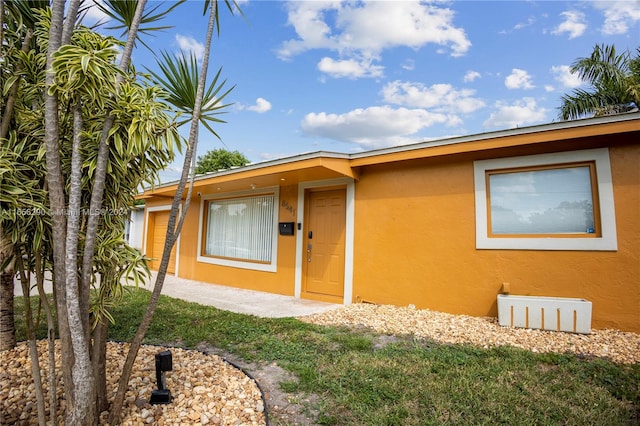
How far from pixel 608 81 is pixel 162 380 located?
13655 millimetres

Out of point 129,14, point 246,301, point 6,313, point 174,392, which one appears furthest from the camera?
point 246,301

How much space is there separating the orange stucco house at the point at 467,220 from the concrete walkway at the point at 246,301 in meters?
0.43

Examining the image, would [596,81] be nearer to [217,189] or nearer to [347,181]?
[347,181]

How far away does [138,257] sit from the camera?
Result: 6.06ft

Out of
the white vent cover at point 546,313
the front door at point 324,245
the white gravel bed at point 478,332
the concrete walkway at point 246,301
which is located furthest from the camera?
the front door at point 324,245

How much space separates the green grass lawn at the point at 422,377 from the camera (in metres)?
2.16

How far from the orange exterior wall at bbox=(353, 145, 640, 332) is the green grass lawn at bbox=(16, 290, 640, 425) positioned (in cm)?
140

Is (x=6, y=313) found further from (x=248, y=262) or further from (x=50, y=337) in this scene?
(x=248, y=262)

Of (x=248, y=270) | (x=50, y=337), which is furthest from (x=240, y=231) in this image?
(x=50, y=337)

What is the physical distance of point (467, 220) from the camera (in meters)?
4.83

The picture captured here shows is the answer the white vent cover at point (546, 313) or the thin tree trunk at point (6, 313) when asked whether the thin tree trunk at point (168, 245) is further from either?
the white vent cover at point (546, 313)

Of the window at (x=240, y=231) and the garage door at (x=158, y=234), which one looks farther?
the garage door at (x=158, y=234)

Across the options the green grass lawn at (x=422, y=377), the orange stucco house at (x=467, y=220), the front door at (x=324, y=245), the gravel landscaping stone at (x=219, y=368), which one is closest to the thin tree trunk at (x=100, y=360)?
the gravel landscaping stone at (x=219, y=368)

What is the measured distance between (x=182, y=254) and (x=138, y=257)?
341 inches
